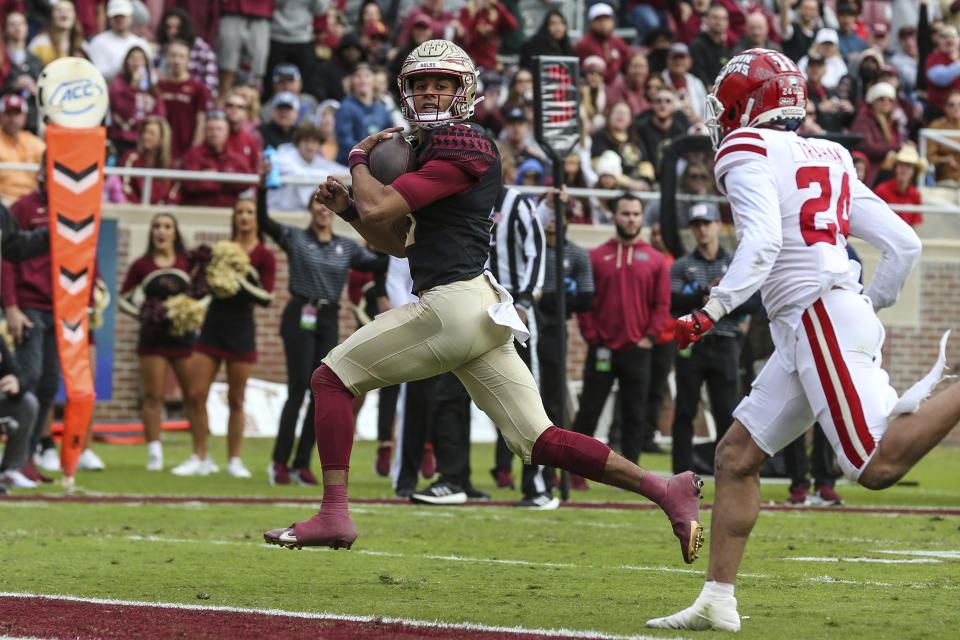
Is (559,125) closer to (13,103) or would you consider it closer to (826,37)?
(13,103)

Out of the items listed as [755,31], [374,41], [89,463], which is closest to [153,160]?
[374,41]

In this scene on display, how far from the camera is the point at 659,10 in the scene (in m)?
23.4

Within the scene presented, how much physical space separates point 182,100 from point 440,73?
40.4 ft

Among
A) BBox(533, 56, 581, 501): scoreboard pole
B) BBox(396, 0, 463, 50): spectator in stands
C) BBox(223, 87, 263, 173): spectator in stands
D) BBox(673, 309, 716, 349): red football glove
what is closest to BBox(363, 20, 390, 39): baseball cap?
BBox(396, 0, 463, 50): spectator in stands

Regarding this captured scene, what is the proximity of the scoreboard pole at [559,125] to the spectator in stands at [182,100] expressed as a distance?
7.65 metres

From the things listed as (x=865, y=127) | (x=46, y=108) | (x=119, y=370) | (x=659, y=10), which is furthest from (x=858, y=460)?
(x=659, y=10)

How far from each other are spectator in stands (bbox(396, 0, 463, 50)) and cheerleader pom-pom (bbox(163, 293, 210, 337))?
7.42m

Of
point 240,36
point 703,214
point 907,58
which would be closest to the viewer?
point 703,214

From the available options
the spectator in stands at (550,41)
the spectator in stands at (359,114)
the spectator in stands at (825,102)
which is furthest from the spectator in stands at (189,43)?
the spectator in stands at (825,102)

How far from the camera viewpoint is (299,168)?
705 inches

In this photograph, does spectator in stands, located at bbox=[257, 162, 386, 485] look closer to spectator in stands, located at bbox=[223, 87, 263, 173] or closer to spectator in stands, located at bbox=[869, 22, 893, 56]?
spectator in stands, located at bbox=[223, 87, 263, 173]

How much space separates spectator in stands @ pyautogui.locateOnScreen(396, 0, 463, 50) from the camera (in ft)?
67.5

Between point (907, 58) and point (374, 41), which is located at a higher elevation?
point (907, 58)

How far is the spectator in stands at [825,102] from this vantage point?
20047 millimetres
